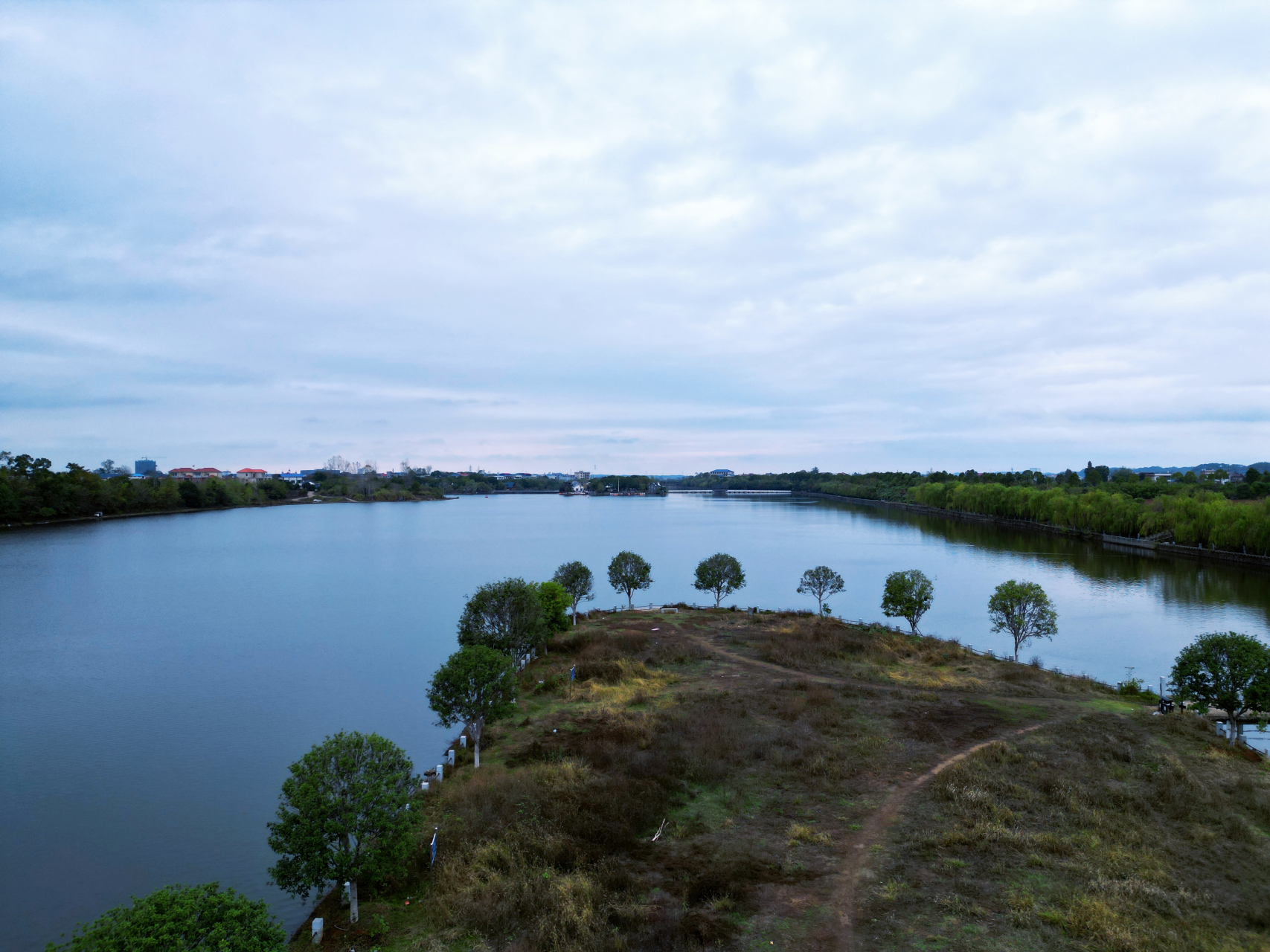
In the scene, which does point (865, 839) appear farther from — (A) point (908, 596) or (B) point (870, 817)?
(A) point (908, 596)

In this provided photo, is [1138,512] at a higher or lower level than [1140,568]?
higher

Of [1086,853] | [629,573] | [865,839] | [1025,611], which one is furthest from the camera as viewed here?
[629,573]

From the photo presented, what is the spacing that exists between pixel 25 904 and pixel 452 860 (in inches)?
476

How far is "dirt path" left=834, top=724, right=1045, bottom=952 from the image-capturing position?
12.7 meters

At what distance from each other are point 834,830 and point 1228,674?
19.5 m

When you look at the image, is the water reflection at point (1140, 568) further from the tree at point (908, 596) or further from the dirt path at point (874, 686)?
the dirt path at point (874, 686)

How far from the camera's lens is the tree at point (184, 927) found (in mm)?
8766

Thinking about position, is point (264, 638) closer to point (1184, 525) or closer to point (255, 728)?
point (255, 728)

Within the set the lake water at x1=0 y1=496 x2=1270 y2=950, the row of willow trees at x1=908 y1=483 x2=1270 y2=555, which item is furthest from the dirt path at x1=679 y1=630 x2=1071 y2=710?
the row of willow trees at x1=908 y1=483 x2=1270 y2=555

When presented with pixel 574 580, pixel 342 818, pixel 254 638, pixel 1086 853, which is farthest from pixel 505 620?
pixel 254 638

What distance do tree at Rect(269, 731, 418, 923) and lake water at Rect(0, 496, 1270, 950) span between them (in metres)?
4.32

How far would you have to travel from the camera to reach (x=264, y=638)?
147ft

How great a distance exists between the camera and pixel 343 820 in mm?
14156

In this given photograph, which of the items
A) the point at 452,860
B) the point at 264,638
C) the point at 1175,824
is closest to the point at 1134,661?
the point at 1175,824
